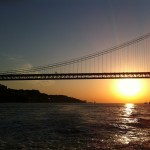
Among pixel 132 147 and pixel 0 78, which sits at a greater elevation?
pixel 0 78

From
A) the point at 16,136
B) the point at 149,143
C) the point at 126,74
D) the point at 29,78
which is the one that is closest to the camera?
the point at 149,143

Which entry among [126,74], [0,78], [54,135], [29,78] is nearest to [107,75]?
[126,74]

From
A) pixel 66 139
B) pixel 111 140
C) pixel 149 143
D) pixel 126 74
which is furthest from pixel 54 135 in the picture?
pixel 126 74

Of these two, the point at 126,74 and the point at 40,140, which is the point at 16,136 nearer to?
Answer: the point at 40,140

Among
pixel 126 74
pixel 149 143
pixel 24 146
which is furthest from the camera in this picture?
pixel 126 74

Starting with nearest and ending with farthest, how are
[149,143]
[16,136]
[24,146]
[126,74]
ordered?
[24,146], [149,143], [16,136], [126,74]

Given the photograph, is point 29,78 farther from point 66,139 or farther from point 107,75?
point 66,139

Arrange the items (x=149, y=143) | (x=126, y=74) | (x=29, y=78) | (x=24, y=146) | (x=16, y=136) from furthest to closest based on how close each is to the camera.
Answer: (x=29, y=78)
(x=126, y=74)
(x=16, y=136)
(x=149, y=143)
(x=24, y=146)

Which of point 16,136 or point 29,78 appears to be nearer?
point 16,136

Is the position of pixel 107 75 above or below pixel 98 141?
above
